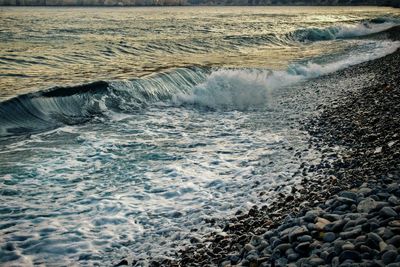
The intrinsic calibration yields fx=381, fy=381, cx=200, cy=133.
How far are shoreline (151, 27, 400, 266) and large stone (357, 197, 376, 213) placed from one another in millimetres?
12

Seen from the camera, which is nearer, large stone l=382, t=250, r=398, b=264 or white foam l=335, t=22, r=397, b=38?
large stone l=382, t=250, r=398, b=264

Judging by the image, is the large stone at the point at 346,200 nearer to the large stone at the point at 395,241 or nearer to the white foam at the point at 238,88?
the large stone at the point at 395,241

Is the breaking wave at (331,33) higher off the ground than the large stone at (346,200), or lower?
higher

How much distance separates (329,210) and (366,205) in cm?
50

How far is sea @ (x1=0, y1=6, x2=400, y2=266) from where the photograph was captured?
6.01 m

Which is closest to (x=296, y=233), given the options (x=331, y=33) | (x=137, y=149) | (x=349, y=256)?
(x=349, y=256)

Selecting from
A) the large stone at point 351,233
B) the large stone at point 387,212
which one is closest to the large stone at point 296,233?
the large stone at point 351,233

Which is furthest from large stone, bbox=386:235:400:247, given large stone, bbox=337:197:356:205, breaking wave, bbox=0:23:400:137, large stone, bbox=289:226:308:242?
breaking wave, bbox=0:23:400:137

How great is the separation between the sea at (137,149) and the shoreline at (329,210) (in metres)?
0.36

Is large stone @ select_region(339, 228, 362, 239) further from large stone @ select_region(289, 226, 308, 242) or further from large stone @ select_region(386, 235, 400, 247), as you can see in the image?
large stone @ select_region(289, 226, 308, 242)

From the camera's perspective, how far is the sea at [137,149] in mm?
6008

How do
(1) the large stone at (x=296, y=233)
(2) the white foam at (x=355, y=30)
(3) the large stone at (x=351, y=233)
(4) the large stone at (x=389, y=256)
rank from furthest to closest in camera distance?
(2) the white foam at (x=355, y=30) → (1) the large stone at (x=296, y=233) → (3) the large stone at (x=351, y=233) → (4) the large stone at (x=389, y=256)

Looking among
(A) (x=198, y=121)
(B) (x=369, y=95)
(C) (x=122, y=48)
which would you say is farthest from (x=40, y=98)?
(C) (x=122, y=48)

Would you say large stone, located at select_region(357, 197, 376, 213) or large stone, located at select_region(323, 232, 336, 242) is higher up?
large stone, located at select_region(357, 197, 376, 213)
